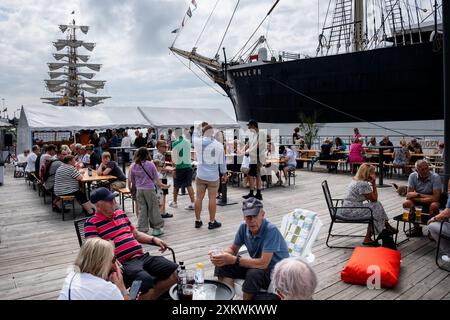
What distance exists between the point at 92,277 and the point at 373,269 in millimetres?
2833

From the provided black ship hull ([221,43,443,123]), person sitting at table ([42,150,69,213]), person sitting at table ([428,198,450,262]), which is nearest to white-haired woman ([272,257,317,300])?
person sitting at table ([428,198,450,262])

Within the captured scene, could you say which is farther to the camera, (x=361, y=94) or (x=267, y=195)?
(x=361, y=94)

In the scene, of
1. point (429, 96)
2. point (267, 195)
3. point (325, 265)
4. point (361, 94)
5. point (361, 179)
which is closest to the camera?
point (325, 265)

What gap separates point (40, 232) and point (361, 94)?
756 inches

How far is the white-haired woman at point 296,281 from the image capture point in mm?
2105

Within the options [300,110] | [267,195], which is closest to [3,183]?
[267,195]

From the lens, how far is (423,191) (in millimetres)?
5457

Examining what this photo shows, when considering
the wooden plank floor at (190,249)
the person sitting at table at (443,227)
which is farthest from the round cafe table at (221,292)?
the person sitting at table at (443,227)

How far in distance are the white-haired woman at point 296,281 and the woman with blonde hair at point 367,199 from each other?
10.6 feet

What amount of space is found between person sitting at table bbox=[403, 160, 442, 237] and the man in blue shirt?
9.96 ft

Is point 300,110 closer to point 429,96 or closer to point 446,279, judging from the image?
point 429,96

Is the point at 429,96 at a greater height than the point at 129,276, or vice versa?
the point at 429,96
